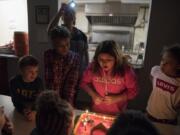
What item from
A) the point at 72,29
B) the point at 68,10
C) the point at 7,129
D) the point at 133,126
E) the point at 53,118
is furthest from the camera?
the point at 72,29

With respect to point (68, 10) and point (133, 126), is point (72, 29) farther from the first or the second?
point (133, 126)

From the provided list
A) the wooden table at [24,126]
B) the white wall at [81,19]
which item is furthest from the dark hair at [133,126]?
the white wall at [81,19]

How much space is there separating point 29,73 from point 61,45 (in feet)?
1.03

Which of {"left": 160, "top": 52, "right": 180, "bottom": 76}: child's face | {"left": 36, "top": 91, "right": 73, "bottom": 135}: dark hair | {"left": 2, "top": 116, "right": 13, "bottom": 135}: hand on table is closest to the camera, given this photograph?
{"left": 36, "top": 91, "right": 73, "bottom": 135}: dark hair

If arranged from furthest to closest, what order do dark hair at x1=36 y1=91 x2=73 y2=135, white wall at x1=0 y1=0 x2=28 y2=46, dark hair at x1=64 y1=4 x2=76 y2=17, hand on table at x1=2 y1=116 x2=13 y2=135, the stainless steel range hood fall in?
1. white wall at x1=0 y1=0 x2=28 y2=46
2. the stainless steel range hood
3. dark hair at x1=64 y1=4 x2=76 y2=17
4. hand on table at x1=2 y1=116 x2=13 y2=135
5. dark hair at x1=36 y1=91 x2=73 y2=135

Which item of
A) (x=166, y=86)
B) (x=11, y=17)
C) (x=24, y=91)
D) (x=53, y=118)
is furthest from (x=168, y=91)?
(x=11, y=17)

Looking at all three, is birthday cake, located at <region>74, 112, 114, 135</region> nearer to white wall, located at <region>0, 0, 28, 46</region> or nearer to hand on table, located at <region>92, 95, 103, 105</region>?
hand on table, located at <region>92, 95, 103, 105</region>

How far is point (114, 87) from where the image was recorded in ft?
4.59

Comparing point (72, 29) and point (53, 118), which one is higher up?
point (72, 29)

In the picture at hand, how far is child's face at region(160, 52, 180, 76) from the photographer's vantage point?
1319mm

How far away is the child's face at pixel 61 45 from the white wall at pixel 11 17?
11.1 ft

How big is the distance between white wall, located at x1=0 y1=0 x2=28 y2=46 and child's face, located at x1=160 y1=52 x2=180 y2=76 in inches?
149

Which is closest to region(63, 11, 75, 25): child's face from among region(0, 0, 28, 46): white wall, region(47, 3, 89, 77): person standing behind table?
region(47, 3, 89, 77): person standing behind table

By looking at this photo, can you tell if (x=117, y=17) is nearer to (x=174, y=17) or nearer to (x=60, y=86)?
(x=174, y=17)
